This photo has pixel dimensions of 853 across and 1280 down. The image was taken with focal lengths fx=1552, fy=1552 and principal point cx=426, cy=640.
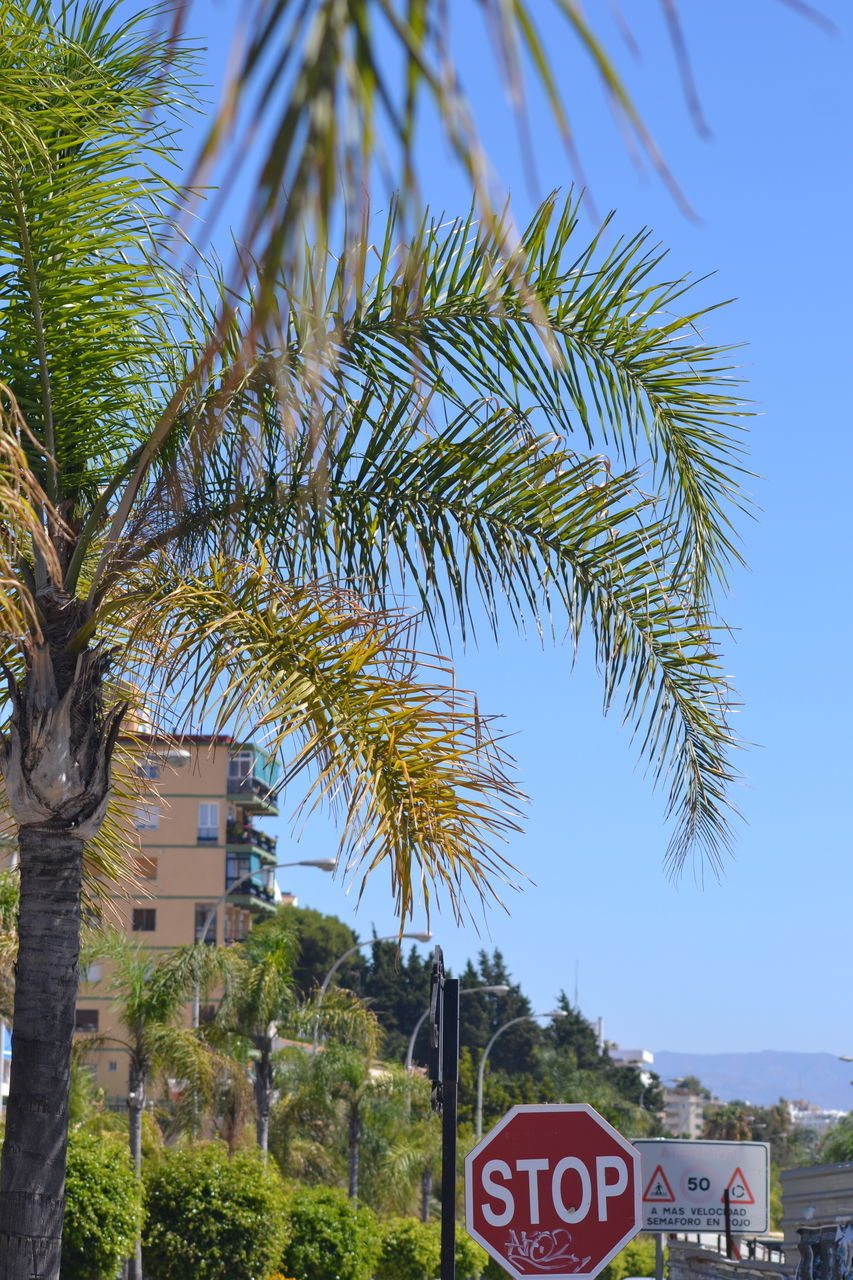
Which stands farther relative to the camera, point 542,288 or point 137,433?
point 137,433

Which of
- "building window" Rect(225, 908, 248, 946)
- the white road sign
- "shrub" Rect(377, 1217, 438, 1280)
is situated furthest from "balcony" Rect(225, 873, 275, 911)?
the white road sign

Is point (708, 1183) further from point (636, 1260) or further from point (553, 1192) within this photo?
point (636, 1260)

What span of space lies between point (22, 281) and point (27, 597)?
221cm

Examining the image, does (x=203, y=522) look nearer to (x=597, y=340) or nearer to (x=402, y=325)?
(x=402, y=325)

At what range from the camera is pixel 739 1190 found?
23141 mm

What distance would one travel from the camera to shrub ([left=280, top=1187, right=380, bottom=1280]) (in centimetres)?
2688

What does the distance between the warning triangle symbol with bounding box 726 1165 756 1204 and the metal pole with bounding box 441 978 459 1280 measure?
17410mm

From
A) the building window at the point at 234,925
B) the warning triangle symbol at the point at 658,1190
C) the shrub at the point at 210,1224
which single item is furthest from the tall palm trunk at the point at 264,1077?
the building window at the point at 234,925

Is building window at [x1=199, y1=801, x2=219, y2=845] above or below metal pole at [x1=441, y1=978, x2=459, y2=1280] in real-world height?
above

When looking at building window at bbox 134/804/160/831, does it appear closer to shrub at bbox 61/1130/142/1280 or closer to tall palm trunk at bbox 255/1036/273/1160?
shrub at bbox 61/1130/142/1280

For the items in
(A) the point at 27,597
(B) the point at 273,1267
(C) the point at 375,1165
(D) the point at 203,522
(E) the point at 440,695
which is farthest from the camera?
(C) the point at 375,1165

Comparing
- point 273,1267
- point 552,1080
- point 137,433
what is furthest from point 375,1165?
point 552,1080

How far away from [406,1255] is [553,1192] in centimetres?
3169

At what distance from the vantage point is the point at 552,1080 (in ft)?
330
